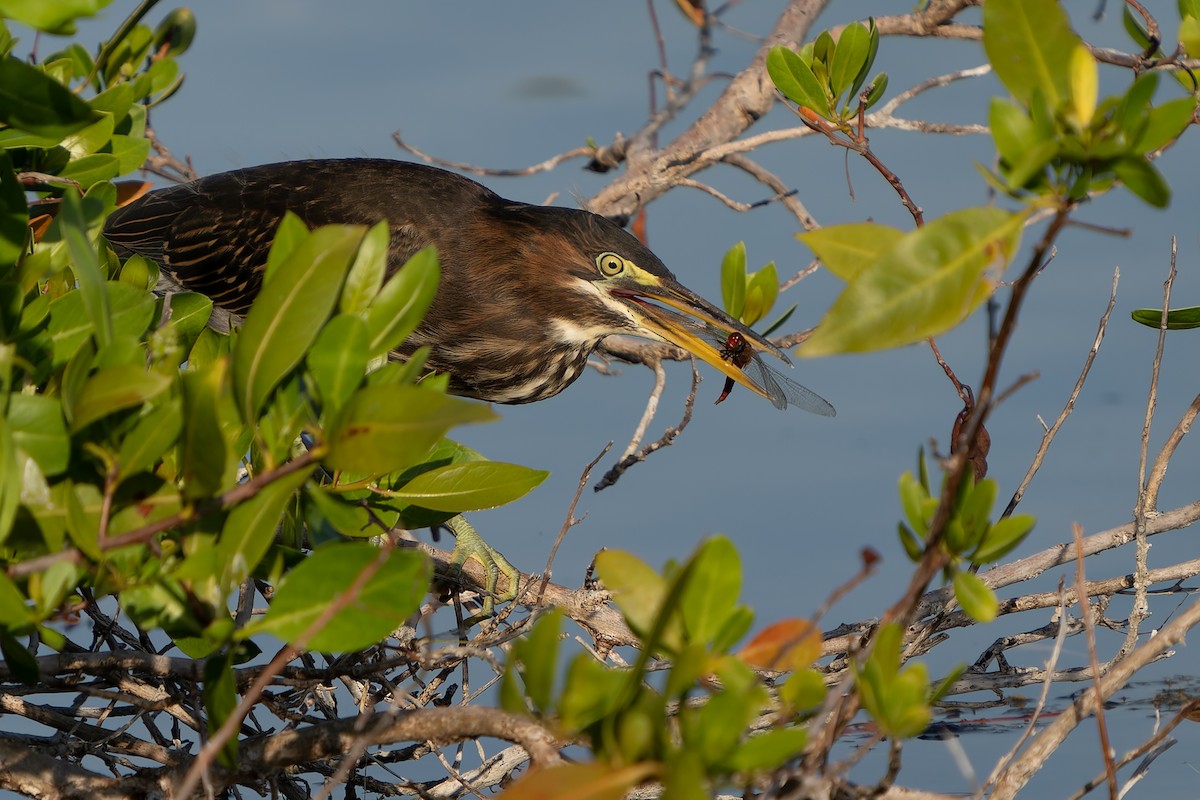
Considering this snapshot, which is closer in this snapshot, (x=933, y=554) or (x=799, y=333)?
(x=933, y=554)

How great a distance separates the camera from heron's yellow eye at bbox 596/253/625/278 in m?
4.61

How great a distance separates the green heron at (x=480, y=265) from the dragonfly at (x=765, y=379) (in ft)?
1.06

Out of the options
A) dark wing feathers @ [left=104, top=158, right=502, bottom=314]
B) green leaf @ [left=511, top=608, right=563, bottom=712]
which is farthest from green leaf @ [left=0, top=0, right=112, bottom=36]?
dark wing feathers @ [left=104, top=158, right=502, bottom=314]

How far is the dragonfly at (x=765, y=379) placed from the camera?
3980 millimetres

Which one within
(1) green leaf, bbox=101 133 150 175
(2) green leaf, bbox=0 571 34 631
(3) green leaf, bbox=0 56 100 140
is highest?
(1) green leaf, bbox=101 133 150 175

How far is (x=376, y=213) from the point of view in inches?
185

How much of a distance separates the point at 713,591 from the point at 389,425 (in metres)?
0.43

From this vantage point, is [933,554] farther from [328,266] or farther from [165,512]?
[165,512]

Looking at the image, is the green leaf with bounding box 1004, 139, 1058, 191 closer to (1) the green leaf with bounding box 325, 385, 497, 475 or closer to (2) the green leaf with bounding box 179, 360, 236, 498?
(1) the green leaf with bounding box 325, 385, 497, 475

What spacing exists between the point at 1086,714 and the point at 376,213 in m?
3.68

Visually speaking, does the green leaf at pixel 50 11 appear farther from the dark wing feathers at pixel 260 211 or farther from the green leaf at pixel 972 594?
the dark wing feathers at pixel 260 211

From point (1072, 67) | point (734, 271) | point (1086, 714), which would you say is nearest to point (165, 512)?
point (1072, 67)

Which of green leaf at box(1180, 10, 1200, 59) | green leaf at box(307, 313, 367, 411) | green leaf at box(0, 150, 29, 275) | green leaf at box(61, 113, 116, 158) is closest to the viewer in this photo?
green leaf at box(307, 313, 367, 411)

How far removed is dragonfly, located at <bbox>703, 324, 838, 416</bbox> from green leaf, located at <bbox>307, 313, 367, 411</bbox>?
2.60 m
